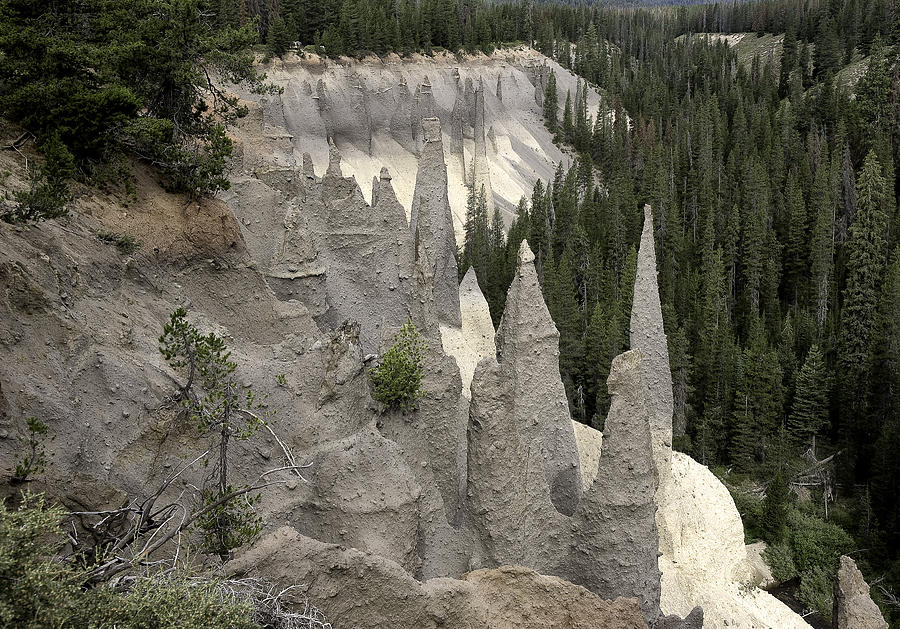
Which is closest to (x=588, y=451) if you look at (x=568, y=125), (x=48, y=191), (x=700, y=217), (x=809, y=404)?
(x=48, y=191)

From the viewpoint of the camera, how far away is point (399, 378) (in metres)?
9.88

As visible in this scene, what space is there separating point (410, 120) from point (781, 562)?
46.4 metres

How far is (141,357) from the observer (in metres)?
8.88

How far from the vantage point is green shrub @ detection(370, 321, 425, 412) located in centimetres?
988

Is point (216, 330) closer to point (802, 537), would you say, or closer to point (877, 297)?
point (802, 537)

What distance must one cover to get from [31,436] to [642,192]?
5386 centimetres

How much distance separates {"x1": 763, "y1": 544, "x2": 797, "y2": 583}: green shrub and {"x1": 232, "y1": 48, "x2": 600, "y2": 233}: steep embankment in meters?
35.6

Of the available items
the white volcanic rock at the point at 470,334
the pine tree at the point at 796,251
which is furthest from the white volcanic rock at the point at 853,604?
the pine tree at the point at 796,251

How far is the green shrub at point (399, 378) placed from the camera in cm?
988

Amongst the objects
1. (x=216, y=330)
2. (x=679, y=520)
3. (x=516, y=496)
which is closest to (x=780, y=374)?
(x=679, y=520)

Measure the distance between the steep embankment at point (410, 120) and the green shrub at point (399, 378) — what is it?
1484 inches

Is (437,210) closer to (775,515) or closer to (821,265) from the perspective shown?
(775,515)

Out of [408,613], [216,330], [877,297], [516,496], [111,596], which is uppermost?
[111,596]

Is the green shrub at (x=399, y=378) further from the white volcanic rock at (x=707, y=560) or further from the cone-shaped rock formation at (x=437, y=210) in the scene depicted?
the cone-shaped rock formation at (x=437, y=210)
